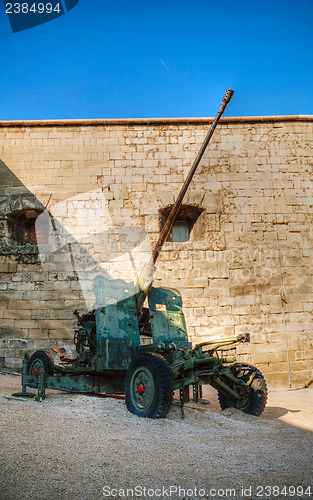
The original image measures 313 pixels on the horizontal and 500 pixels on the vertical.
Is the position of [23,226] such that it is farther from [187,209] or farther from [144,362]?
[144,362]

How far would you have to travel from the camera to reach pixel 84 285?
26.2 ft

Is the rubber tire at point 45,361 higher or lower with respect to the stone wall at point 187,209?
lower

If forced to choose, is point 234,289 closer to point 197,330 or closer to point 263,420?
point 197,330

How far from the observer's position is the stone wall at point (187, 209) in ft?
25.7

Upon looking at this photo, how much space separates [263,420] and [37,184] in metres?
6.29

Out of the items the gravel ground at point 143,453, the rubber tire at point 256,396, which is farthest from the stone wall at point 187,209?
the gravel ground at point 143,453

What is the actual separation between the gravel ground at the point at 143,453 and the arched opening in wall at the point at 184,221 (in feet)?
14.6

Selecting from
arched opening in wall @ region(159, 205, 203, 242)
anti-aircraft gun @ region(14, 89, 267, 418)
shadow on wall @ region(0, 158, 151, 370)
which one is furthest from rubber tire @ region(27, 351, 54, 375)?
arched opening in wall @ region(159, 205, 203, 242)

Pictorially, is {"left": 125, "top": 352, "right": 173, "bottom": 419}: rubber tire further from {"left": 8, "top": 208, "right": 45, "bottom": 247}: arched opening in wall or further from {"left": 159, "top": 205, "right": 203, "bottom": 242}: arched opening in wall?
{"left": 8, "top": 208, "right": 45, "bottom": 247}: arched opening in wall

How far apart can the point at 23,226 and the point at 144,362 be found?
569cm

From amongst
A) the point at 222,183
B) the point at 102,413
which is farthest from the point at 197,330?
the point at 102,413

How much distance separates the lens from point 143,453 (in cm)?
303

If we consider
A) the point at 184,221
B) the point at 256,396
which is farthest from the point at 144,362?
the point at 184,221

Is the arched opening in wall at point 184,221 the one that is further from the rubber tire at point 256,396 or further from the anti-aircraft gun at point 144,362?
the rubber tire at point 256,396
